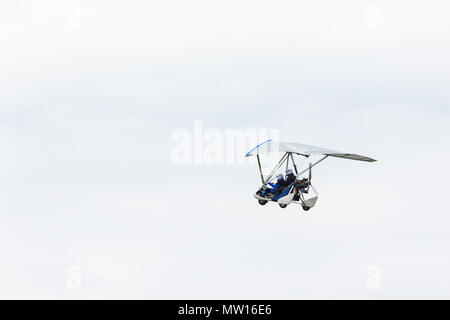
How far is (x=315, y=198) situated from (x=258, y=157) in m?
3.61

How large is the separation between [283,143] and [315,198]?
A: 3.28 m

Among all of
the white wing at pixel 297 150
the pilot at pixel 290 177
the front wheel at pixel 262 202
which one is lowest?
the front wheel at pixel 262 202

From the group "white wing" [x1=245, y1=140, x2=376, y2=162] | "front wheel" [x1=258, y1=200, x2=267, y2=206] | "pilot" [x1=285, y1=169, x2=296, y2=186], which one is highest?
"white wing" [x1=245, y1=140, x2=376, y2=162]

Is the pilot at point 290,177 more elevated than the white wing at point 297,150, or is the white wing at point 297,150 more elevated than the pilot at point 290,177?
the white wing at point 297,150

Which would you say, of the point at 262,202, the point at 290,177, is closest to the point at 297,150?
→ the point at 290,177

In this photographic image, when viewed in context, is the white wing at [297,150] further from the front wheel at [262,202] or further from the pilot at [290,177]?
the front wheel at [262,202]

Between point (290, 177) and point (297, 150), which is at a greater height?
point (297, 150)

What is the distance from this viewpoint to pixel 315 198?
66625 millimetres

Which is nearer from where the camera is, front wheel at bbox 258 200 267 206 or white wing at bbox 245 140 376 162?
white wing at bbox 245 140 376 162

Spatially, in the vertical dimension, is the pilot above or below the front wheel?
above

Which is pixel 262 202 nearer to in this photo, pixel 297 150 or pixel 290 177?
pixel 290 177

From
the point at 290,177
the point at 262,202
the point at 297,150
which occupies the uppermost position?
the point at 297,150

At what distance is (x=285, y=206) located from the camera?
66250 mm

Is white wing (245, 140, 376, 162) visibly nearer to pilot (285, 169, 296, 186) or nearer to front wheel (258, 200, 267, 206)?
pilot (285, 169, 296, 186)
